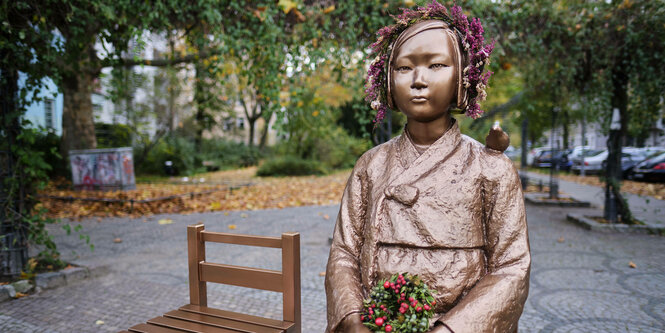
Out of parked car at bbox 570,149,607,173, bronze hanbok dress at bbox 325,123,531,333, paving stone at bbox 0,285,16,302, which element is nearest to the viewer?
bronze hanbok dress at bbox 325,123,531,333

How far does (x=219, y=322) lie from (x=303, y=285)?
2.59m

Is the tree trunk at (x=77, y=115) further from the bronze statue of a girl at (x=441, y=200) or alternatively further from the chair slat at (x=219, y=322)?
the bronze statue of a girl at (x=441, y=200)

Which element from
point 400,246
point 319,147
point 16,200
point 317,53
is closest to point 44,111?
point 319,147

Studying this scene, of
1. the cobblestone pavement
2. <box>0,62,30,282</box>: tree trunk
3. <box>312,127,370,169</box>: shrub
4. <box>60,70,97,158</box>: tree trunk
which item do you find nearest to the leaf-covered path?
<box>60,70,97,158</box>: tree trunk

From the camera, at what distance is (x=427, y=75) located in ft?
4.95

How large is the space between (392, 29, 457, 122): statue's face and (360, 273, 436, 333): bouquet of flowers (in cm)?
62

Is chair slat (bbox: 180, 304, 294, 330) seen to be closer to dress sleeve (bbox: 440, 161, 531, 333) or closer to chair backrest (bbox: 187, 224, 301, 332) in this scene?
chair backrest (bbox: 187, 224, 301, 332)

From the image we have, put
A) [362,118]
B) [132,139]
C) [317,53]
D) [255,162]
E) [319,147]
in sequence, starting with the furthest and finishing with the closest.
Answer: [255,162]
[319,147]
[132,139]
[362,118]
[317,53]

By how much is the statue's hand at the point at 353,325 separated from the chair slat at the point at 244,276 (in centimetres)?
85

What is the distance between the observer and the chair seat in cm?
213

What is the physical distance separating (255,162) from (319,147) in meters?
5.64

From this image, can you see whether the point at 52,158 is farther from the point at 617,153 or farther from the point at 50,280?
the point at 617,153

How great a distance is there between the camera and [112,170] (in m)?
11.1

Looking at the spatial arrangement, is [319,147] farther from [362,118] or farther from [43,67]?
[43,67]
